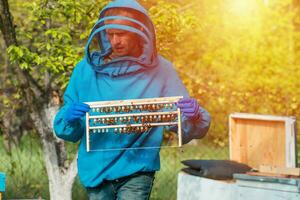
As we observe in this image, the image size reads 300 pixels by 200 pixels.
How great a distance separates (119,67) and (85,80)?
208 mm

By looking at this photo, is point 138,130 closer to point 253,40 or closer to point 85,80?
point 85,80

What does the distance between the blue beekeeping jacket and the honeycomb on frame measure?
6cm

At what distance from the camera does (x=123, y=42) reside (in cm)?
478

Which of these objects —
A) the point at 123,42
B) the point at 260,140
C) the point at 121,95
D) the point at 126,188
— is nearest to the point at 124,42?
the point at 123,42

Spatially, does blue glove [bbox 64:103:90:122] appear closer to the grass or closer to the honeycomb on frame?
the honeycomb on frame

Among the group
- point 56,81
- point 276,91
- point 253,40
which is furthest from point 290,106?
point 253,40

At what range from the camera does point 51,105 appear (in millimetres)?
8062

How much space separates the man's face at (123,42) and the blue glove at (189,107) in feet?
1.50

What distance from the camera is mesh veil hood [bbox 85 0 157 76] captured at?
4770 mm

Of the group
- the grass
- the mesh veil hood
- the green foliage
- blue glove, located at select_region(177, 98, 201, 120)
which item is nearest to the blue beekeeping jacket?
the mesh veil hood

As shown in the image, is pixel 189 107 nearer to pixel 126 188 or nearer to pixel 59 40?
pixel 126 188

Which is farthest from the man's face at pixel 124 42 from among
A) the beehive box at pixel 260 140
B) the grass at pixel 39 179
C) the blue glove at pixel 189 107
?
the grass at pixel 39 179

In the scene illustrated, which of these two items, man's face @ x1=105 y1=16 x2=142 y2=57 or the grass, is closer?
man's face @ x1=105 y1=16 x2=142 y2=57

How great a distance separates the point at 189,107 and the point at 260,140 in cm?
332
